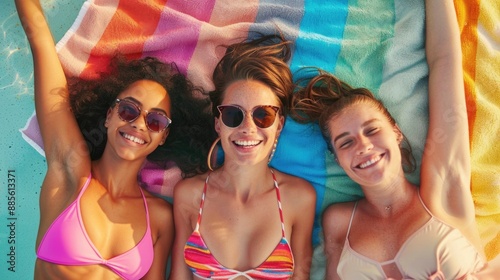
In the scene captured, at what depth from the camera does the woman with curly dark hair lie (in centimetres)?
254

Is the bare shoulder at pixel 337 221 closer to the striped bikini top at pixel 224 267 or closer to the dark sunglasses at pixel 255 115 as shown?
the striped bikini top at pixel 224 267

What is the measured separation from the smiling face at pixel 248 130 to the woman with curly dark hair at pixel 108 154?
341 millimetres

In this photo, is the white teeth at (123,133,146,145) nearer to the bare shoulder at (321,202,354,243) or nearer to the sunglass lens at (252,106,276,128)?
the sunglass lens at (252,106,276,128)

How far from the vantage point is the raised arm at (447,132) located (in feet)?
8.43

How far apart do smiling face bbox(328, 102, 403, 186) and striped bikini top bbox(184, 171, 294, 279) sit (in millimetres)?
512

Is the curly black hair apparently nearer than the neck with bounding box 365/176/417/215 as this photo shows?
No

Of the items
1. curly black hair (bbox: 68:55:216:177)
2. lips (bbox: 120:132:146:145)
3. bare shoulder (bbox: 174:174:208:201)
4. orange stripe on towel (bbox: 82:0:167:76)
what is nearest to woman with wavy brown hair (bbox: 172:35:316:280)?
bare shoulder (bbox: 174:174:208:201)

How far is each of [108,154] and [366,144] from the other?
1392 mm

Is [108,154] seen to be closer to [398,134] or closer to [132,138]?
[132,138]

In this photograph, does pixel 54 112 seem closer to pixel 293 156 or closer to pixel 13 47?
pixel 13 47

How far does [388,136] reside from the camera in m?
2.48

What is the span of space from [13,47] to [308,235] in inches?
79.0

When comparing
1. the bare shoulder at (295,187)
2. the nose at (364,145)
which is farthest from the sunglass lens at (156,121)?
the nose at (364,145)

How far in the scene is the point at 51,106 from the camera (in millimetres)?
2645
